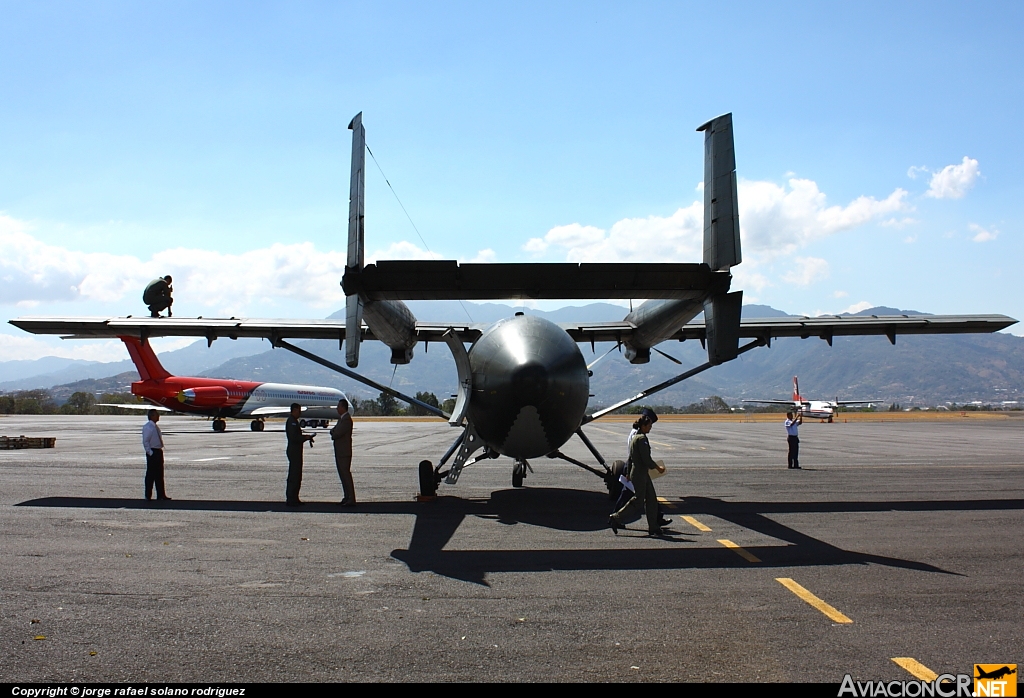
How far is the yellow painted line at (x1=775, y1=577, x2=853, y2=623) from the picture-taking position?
6.28 m

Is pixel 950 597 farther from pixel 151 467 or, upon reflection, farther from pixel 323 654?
pixel 151 467

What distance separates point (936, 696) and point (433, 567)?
5438 mm

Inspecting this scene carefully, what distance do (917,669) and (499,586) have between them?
13.3 ft

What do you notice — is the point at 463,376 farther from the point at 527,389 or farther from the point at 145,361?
the point at 145,361

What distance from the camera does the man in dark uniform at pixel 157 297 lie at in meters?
17.8

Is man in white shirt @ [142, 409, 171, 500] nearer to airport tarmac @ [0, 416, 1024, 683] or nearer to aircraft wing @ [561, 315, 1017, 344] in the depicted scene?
airport tarmac @ [0, 416, 1024, 683]

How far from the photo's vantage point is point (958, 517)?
12.0 metres

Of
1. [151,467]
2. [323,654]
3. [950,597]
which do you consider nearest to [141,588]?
[323,654]

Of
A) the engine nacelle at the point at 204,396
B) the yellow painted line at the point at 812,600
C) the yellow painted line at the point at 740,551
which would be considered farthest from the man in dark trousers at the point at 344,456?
the engine nacelle at the point at 204,396

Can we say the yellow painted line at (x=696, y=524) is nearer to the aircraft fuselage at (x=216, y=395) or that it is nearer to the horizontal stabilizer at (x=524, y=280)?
the horizontal stabilizer at (x=524, y=280)

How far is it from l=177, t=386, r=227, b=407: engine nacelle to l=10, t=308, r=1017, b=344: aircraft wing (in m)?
34.3

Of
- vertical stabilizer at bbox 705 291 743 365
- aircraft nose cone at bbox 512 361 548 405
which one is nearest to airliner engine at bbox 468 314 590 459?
aircraft nose cone at bbox 512 361 548 405

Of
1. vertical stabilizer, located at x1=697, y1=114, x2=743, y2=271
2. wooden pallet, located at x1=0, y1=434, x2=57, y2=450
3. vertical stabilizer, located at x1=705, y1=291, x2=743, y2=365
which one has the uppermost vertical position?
vertical stabilizer, located at x1=697, y1=114, x2=743, y2=271

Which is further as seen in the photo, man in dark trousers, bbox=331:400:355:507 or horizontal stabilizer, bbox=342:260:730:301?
man in dark trousers, bbox=331:400:355:507
